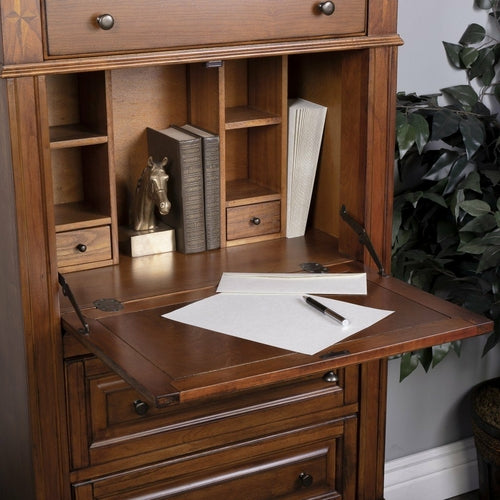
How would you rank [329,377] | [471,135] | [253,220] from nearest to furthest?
[329,377] < [253,220] < [471,135]

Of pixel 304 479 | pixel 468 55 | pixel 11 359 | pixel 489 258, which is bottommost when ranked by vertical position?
pixel 304 479

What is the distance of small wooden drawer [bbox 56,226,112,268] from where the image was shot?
83.0 inches

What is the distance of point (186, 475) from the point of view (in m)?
2.15

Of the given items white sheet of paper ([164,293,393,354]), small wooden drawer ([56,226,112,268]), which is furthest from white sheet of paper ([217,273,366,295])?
small wooden drawer ([56,226,112,268])

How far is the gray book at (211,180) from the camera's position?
86.4 inches

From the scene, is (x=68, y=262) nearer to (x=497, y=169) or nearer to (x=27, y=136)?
(x=27, y=136)

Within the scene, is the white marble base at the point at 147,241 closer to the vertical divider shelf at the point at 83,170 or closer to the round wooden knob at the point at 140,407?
the vertical divider shelf at the point at 83,170

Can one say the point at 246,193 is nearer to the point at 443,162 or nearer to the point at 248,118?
the point at 248,118

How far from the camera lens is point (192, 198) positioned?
2232 mm

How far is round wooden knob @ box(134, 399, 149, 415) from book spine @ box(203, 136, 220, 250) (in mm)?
444

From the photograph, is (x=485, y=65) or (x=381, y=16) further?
(x=485, y=65)

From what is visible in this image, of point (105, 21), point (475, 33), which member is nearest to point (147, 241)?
point (105, 21)

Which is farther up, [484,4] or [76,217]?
[484,4]

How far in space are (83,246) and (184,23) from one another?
0.55m
